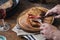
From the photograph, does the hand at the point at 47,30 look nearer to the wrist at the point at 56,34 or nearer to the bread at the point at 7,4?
the wrist at the point at 56,34

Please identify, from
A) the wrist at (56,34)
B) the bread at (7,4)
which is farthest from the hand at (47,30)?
the bread at (7,4)

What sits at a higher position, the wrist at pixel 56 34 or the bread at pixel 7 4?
the bread at pixel 7 4

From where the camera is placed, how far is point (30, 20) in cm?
137

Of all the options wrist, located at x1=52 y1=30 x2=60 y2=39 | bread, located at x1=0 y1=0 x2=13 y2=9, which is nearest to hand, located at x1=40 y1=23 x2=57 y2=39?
wrist, located at x1=52 y1=30 x2=60 y2=39

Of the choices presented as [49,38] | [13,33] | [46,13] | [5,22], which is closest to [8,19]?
[5,22]

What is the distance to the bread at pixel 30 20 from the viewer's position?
4.36ft

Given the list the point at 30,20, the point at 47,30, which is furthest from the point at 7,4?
the point at 47,30

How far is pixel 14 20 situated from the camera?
4.83 feet

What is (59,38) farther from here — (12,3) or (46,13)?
(12,3)

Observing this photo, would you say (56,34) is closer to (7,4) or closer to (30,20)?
(30,20)

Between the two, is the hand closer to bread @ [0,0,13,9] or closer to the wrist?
the wrist

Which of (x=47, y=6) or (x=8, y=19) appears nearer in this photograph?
(x=8, y=19)

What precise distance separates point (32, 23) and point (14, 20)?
18 centimetres

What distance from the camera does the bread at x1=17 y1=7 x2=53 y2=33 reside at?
133 centimetres
